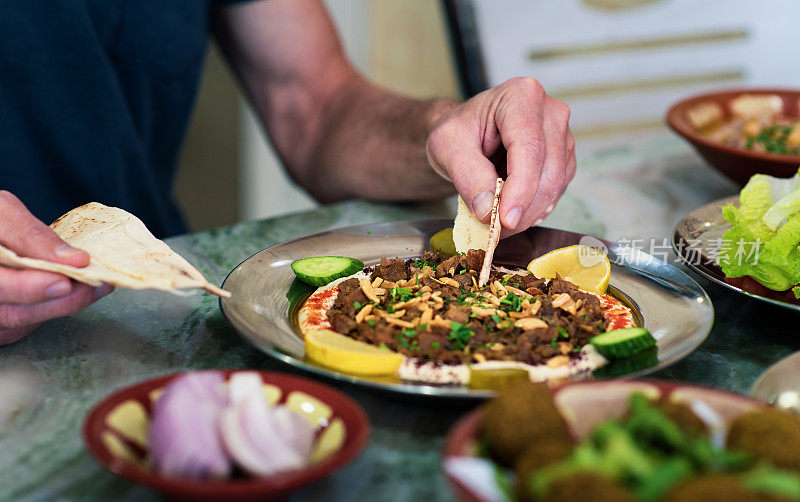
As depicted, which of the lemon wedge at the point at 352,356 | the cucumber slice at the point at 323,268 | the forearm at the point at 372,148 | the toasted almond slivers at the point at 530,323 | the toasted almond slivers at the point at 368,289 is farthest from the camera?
the forearm at the point at 372,148

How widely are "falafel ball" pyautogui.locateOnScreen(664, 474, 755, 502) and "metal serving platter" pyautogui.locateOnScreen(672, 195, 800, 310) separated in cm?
67

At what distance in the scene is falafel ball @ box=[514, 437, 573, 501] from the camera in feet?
2.09

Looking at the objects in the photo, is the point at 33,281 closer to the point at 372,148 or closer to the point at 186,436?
the point at 186,436

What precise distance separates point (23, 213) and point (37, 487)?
0.37 metres

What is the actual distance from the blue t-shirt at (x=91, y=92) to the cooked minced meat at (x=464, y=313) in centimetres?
101

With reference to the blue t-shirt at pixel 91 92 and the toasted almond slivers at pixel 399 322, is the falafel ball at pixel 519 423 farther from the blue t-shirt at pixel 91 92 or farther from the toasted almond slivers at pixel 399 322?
the blue t-shirt at pixel 91 92

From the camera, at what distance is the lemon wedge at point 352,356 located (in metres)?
0.94

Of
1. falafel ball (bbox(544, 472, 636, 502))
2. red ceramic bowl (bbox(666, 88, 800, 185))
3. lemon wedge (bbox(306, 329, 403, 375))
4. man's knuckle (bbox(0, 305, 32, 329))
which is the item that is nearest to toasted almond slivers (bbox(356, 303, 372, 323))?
lemon wedge (bbox(306, 329, 403, 375))

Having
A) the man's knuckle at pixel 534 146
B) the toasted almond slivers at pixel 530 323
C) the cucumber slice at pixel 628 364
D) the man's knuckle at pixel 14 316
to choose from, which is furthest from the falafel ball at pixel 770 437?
the man's knuckle at pixel 14 316

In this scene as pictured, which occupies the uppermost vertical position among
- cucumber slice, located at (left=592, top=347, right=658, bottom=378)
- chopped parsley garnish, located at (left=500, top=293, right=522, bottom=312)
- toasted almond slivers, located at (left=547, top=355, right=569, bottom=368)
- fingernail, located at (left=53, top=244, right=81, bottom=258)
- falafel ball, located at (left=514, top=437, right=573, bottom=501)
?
fingernail, located at (left=53, top=244, right=81, bottom=258)

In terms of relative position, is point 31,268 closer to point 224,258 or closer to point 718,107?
point 224,258

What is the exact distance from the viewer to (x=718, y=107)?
86.3 inches

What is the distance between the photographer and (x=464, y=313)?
1.10 metres

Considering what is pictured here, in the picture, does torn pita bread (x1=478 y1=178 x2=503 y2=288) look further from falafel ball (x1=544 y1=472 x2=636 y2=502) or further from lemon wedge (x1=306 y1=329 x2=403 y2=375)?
falafel ball (x1=544 y1=472 x2=636 y2=502)
